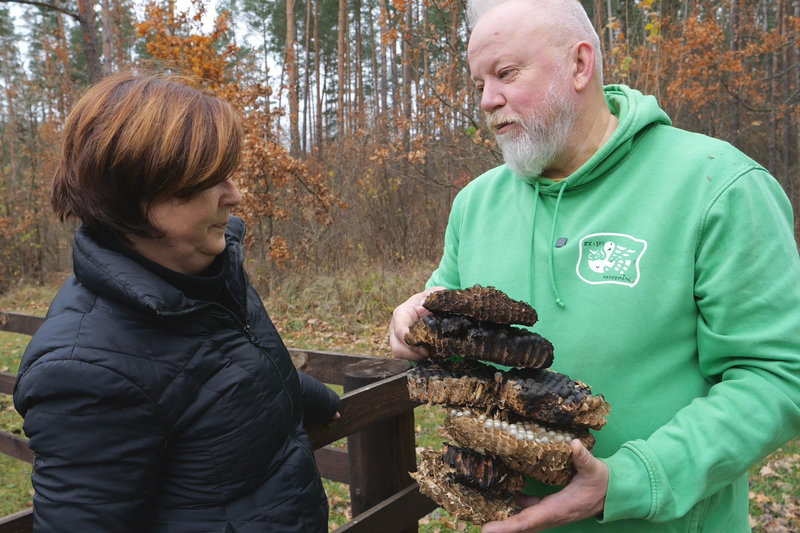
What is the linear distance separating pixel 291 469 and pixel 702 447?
1110 millimetres

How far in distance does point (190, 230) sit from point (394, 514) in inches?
63.4

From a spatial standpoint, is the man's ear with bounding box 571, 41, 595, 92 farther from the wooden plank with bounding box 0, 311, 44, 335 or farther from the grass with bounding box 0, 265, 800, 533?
the wooden plank with bounding box 0, 311, 44, 335

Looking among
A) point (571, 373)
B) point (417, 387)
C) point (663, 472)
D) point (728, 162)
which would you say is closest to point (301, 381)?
point (417, 387)

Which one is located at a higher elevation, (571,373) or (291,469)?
(571,373)

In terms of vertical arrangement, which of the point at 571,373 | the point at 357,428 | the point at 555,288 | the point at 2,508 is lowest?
the point at 2,508

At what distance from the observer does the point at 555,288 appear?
1709mm

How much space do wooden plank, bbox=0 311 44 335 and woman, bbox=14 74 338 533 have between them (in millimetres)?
4036

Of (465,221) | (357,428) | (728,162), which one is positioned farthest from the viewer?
(357,428)

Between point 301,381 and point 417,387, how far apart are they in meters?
0.75

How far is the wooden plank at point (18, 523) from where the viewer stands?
4.84ft

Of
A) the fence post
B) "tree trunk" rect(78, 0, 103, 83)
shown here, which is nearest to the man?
the fence post

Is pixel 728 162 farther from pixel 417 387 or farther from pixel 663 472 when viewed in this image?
pixel 417 387

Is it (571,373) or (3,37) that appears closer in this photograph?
(571,373)

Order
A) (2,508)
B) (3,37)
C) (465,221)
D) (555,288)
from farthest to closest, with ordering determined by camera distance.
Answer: (3,37) → (2,508) → (465,221) → (555,288)
